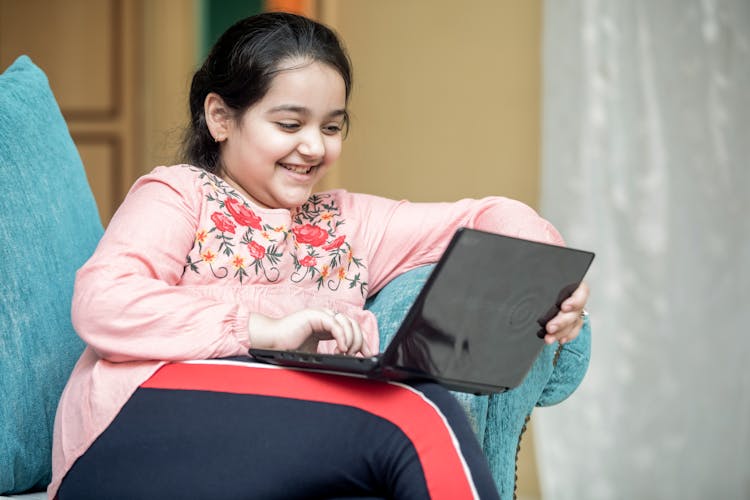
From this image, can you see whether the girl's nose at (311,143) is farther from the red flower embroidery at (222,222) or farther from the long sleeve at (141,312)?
the long sleeve at (141,312)

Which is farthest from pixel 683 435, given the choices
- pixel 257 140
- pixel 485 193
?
pixel 257 140

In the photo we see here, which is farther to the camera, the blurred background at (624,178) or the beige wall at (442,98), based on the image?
the beige wall at (442,98)

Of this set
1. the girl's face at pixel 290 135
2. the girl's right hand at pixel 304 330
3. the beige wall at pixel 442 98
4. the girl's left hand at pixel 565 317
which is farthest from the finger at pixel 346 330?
the beige wall at pixel 442 98

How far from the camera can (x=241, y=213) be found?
4.27 feet

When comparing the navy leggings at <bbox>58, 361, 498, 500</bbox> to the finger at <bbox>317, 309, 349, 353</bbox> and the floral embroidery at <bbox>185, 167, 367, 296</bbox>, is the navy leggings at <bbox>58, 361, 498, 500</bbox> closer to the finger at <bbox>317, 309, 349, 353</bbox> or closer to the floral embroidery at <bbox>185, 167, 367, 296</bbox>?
the finger at <bbox>317, 309, 349, 353</bbox>

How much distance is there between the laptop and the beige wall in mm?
1790

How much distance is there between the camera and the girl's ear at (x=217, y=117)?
1375 millimetres

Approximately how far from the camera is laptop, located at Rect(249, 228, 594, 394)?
0.93 meters

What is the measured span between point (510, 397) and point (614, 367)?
1.49 metres

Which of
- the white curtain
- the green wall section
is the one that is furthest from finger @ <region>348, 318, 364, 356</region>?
the green wall section

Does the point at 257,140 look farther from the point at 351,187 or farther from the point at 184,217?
the point at 351,187

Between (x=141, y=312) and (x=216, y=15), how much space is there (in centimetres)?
260

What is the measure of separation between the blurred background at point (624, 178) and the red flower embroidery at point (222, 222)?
4.63 ft

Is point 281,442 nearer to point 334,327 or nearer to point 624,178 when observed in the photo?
point 334,327
